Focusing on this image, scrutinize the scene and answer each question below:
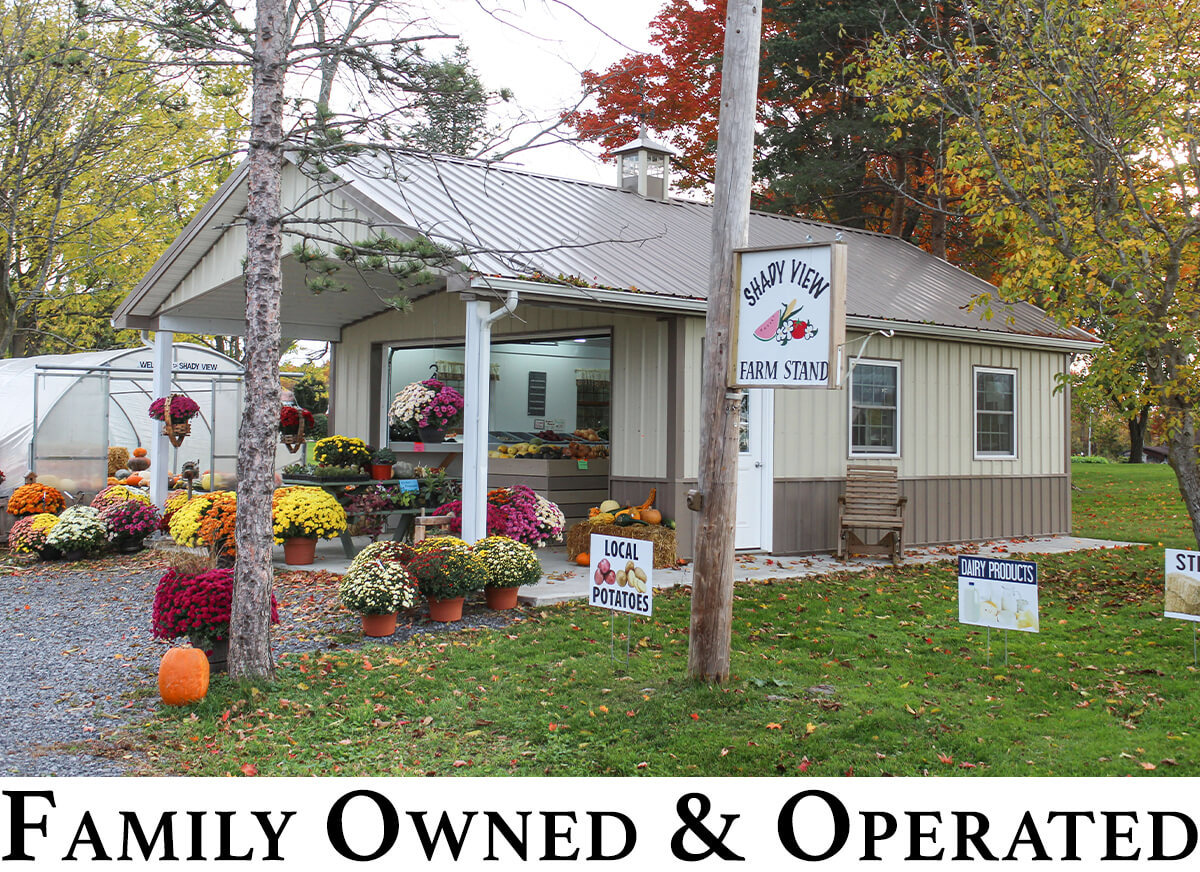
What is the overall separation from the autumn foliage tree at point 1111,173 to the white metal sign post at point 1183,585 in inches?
132

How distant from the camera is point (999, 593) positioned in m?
6.27

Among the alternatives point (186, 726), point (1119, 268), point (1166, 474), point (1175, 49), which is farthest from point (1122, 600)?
point (1166, 474)

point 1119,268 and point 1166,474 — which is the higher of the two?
point 1119,268

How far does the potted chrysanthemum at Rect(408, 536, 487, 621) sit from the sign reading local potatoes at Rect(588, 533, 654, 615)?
176 centimetres

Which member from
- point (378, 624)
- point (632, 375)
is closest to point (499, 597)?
point (378, 624)

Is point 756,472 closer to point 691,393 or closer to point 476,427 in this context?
point 691,393

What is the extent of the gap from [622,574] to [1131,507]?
16.1m

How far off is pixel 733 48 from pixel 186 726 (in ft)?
15.2

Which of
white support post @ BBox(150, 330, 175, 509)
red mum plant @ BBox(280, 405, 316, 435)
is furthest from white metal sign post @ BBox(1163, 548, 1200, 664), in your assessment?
white support post @ BBox(150, 330, 175, 509)

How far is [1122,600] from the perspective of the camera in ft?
30.1

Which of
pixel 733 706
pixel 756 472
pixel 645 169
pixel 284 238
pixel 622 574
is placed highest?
A: pixel 645 169

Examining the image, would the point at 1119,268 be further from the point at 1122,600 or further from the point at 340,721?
the point at 340,721

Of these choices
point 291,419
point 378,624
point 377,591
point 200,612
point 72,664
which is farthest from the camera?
point 291,419

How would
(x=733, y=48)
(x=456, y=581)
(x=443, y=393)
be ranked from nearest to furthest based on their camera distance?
(x=733, y=48) < (x=456, y=581) < (x=443, y=393)
